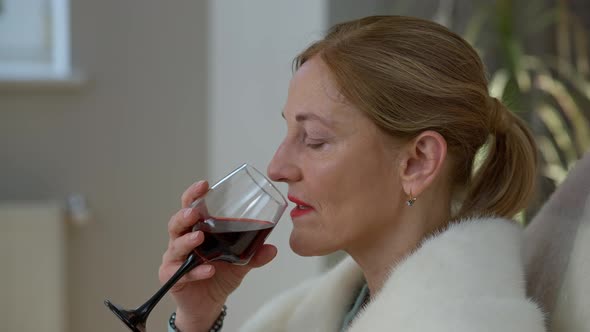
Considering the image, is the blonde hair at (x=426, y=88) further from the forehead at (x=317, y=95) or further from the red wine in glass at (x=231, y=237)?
the red wine in glass at (x=231, y=237)

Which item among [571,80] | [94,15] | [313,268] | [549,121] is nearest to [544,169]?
[549,121]

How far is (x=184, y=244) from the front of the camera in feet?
4.00

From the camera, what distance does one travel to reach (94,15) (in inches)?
128

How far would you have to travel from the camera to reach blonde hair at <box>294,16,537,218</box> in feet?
3.86

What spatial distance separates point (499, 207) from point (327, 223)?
0.26 m

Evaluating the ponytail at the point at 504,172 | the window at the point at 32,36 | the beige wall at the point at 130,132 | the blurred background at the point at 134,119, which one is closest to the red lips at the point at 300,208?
the ponytail at the point at 504,172

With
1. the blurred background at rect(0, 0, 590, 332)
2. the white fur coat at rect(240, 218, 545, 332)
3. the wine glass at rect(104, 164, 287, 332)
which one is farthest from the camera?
the blurred background at rect(0, 0, 590, 332)

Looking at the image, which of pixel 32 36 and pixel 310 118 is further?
pixel 32 36

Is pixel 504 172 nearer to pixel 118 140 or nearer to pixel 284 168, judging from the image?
pixel 284 168

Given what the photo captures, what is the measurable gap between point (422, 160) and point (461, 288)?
0.89 ft

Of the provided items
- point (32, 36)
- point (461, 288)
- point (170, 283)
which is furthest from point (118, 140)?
point (461, 288)

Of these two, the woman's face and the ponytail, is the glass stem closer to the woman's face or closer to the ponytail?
the woman's face

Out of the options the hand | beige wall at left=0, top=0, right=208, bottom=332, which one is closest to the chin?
the hand

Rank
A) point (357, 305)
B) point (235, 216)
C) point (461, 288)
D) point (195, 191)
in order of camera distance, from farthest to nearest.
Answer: point (357, 305), point (195, 191), point (235, 216), point (461, 288)
